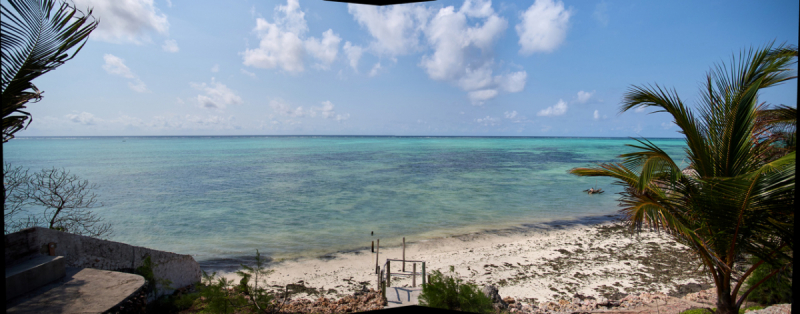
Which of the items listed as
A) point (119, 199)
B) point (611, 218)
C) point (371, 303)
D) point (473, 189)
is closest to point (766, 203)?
point (371, 303)

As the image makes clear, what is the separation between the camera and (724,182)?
9.29 feet

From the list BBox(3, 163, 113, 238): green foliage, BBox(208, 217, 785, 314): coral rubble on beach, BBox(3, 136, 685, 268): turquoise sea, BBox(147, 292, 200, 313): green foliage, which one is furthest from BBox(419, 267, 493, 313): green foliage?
Answer: BBox(3, 136, 685, 268): turquoise sea

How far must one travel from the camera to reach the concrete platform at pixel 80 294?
9.15ft

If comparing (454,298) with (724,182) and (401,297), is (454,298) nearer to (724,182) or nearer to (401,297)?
(401,297)

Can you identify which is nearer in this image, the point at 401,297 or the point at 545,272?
the point at 401,297

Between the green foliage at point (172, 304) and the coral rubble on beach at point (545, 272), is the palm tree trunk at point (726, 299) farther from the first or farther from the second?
the green foliage at point (172, 304)

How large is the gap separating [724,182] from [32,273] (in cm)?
637

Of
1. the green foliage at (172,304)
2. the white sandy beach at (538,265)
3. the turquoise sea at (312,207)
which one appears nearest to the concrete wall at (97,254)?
the green foliage at (172,304)

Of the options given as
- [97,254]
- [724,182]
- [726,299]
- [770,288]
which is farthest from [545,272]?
[97,254]

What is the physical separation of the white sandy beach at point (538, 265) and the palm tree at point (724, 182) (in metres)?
Result: 4.27

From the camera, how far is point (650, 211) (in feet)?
11.4

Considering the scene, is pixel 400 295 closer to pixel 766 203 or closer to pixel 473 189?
pixel 766 203

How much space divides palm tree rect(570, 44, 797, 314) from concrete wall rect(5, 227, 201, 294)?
5856 mm

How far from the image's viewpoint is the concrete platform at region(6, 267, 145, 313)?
279 centimetres
